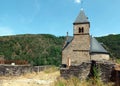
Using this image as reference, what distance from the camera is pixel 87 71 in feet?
47.6

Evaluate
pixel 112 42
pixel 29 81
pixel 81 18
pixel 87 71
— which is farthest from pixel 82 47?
pixel 112 42

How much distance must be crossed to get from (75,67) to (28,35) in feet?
309

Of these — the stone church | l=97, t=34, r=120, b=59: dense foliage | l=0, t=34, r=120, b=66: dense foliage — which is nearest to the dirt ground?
the stone church

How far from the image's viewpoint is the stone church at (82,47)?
36.2m

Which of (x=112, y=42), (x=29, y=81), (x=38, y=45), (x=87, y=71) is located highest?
(x=112, y=42)

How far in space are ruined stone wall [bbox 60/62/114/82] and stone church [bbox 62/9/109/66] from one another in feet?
66.9

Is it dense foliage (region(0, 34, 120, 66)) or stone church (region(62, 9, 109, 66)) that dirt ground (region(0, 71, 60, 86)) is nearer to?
stone church (region(62, 9, 109, 66))

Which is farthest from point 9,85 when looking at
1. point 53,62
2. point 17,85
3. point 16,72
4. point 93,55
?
point 53,62

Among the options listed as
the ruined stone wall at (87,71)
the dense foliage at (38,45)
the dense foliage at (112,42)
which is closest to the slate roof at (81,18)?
the ruined stone wall at (87,71)

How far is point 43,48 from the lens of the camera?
3509 inches

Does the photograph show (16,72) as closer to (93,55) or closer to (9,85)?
(9,85)

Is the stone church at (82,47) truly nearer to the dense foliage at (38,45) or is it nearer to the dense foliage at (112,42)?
the dense foliage at (38,45)

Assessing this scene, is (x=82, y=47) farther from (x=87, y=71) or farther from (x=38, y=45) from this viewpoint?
(x=38, y=45)

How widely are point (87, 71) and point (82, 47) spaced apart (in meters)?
22.9
